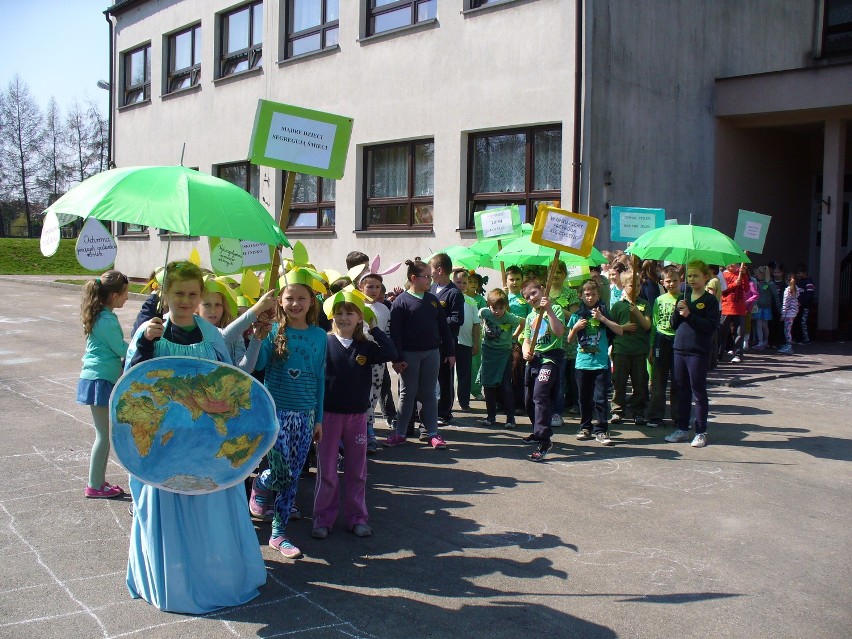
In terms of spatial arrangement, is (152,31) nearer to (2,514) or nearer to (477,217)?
(477,217)

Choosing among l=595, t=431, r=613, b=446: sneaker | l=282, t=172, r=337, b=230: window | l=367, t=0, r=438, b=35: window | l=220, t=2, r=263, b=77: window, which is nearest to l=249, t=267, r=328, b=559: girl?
l=595, t=431, r=613, b=446: sneaker

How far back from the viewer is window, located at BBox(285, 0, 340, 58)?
59.4 feet

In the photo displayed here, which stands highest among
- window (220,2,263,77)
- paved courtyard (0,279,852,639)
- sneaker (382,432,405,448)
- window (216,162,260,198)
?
window (220,2,263,77)

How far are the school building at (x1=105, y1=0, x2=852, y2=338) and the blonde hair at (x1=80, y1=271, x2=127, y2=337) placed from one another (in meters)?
9.18

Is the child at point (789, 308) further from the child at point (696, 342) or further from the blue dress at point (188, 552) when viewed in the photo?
the blue dress at point (188, 552)

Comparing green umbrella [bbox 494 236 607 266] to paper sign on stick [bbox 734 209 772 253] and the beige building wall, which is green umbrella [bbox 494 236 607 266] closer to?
paper sign on stick [bbox 734 209 772 253]

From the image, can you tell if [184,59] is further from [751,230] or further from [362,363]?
[362,363]

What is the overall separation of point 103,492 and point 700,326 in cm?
553

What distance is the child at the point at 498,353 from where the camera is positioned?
29.2 ft

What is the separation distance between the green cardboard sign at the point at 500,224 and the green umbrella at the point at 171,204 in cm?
691

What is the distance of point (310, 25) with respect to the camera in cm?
1872

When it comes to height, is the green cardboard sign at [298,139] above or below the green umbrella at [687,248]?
above

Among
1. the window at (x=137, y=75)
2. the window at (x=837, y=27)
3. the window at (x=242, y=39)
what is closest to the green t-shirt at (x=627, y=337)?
the window at (x=242, y=39)

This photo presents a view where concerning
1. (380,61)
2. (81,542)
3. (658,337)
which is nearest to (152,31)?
(380,61)
